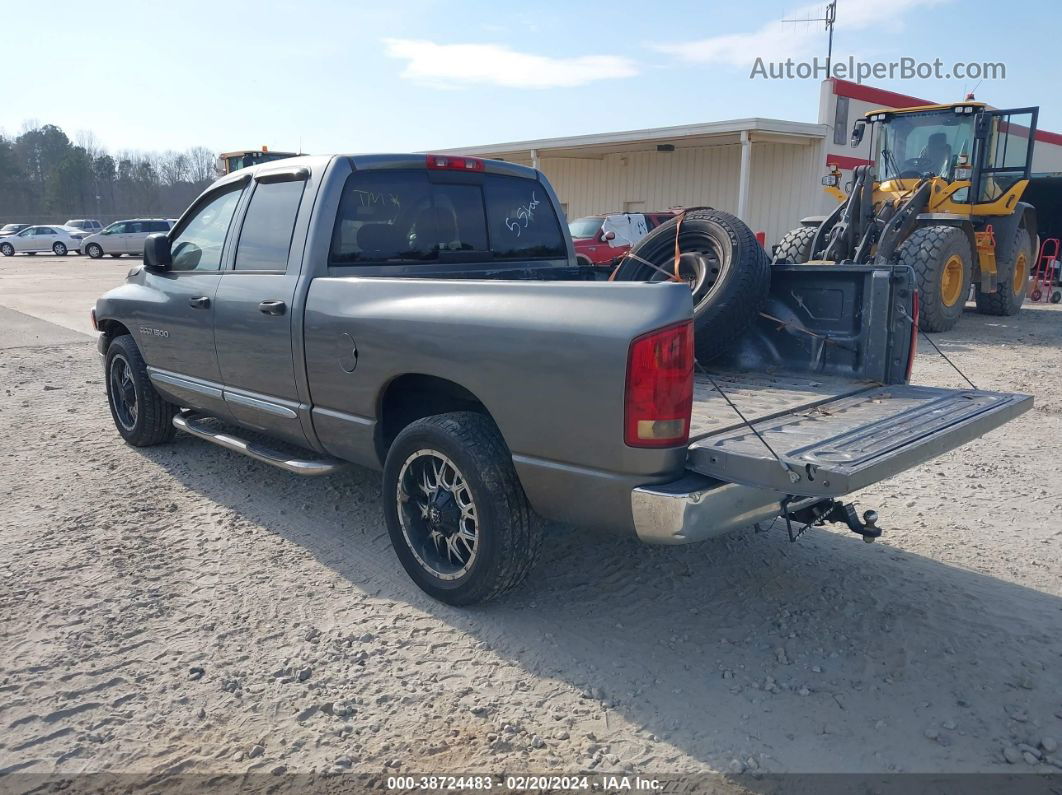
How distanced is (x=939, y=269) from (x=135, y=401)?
10276mm

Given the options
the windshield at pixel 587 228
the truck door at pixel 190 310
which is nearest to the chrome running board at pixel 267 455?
the truck door at pixel 190 310

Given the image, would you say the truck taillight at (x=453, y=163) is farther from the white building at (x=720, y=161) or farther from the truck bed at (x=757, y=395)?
the white building at (x=720, y=161)

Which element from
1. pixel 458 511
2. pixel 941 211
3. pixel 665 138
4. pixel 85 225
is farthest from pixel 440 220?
pixel 85 225

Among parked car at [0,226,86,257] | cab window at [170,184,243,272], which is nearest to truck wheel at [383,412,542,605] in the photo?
cab window at [170,184,243,272]

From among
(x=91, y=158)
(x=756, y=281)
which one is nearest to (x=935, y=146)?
(x=756, y=281)

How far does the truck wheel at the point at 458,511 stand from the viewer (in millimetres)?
3375

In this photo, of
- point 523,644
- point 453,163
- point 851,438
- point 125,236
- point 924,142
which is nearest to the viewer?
point 851,438

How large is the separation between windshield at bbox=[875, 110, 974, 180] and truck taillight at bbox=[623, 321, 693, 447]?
1239 cm

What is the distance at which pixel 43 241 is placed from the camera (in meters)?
39.2

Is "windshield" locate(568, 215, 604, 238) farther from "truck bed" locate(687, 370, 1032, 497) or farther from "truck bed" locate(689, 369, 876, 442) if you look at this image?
"truck bed" locate(687, 370, 1032, 497)

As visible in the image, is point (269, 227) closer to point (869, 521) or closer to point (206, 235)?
point (206, 235)

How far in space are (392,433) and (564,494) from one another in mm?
1232

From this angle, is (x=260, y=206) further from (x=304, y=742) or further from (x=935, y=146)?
(x=935, y=146)

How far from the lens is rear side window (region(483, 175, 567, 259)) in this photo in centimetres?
488
